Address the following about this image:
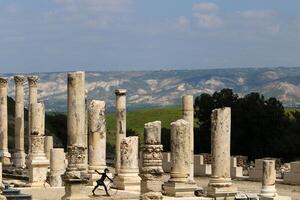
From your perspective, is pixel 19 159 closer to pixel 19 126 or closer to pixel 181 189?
pixel 19 126

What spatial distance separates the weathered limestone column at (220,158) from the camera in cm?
2870

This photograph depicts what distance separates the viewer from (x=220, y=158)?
29078 millimetres

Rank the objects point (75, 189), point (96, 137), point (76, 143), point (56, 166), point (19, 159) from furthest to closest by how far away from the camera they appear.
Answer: point (19, 159)
point (56, 166)
point (96, 137)
point (76, 143)
point (75, 189)

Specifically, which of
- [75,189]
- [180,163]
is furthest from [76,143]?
[180,163]

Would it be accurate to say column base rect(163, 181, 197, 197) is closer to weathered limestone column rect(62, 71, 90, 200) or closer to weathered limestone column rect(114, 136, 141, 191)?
weathered limestone column rect(114, 136, 141, 191)

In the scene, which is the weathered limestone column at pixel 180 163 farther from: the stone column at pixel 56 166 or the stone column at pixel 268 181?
the stone column at pixel 56 166

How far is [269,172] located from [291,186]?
8.59 m

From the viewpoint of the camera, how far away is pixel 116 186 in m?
31.0

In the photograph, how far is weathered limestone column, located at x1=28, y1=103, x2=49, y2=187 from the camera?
34.8 metres

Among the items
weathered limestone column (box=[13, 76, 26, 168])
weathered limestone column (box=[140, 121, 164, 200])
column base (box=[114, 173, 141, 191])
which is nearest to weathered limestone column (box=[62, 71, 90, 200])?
weathered limestone column (box=[140, 121, 164, 200])

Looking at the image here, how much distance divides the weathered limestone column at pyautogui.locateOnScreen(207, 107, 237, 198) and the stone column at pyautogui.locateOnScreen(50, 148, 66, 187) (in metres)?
6.28

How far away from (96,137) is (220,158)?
4.45 m

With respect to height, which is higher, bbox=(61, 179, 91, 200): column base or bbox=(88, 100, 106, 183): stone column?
bbox=(88, 100, 106, 183): stone column

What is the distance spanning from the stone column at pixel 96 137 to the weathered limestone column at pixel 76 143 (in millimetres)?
3709
